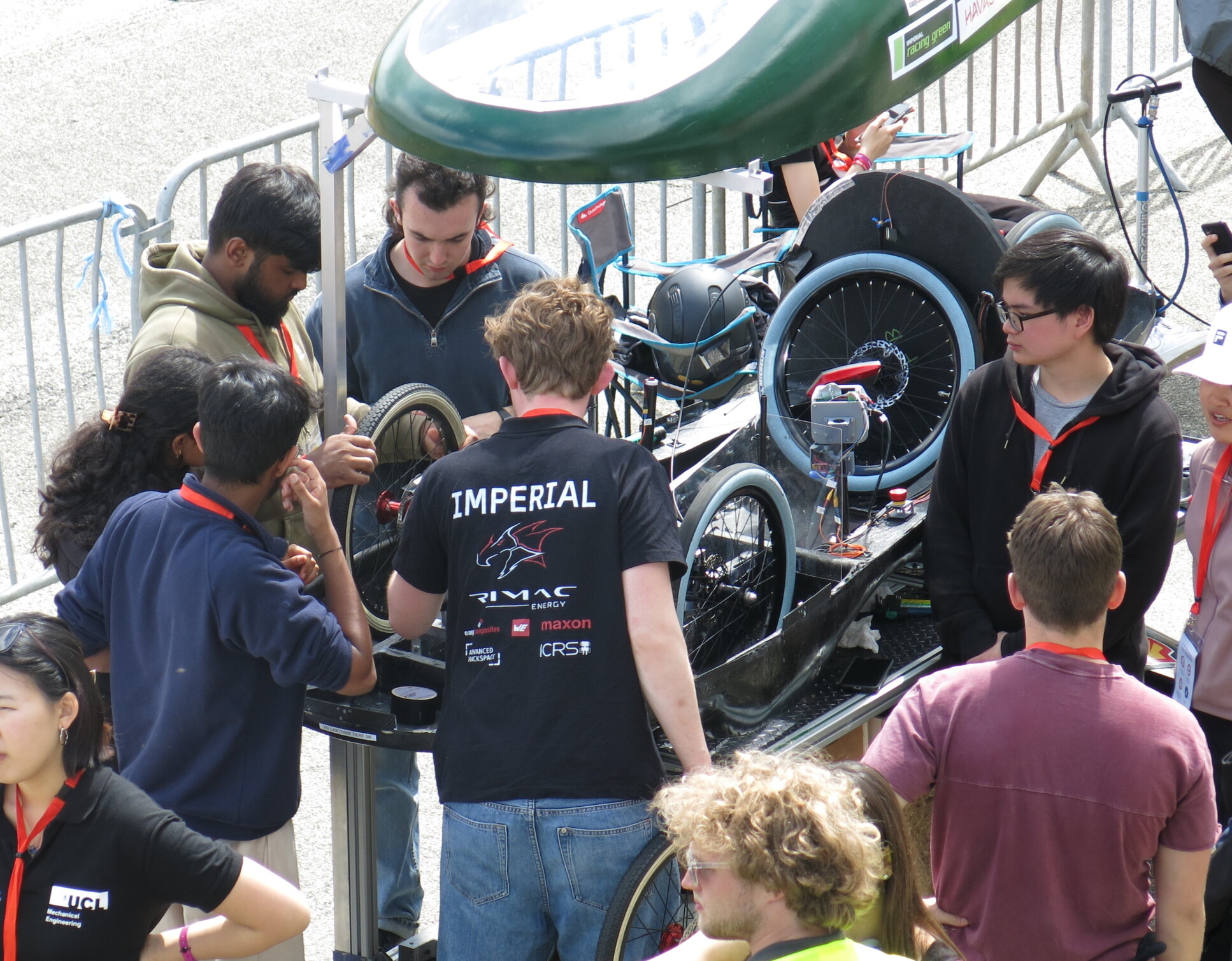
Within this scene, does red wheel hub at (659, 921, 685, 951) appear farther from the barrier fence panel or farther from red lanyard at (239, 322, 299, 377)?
the barrier fence panel

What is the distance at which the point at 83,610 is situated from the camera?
10.3 ft

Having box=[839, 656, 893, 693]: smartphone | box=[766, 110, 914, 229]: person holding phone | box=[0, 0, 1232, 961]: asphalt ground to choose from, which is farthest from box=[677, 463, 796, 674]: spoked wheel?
box=[0, 0, 1232, 961]: asphalt ground

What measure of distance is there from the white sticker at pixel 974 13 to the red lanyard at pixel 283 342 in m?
1.88

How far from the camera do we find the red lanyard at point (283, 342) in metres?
3.83

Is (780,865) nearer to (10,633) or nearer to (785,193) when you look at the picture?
(10,633)

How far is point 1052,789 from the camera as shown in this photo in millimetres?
2633

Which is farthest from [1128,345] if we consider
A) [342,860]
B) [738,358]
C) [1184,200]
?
[1184,200]

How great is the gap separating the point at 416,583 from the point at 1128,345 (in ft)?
6.20

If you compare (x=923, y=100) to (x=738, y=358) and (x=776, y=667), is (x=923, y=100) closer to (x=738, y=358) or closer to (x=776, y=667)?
(x=738, y=358)

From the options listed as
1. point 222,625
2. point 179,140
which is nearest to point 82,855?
point 222,625

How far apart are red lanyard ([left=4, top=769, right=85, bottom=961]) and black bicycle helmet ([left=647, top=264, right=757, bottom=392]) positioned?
2787 millimetres

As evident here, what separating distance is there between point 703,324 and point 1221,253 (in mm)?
1644

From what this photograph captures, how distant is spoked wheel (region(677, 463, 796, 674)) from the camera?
12.0 ft

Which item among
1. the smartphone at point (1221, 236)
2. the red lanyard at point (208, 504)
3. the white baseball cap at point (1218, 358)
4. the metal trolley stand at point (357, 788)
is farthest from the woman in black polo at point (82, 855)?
the smartphone at point (1221, 236)
